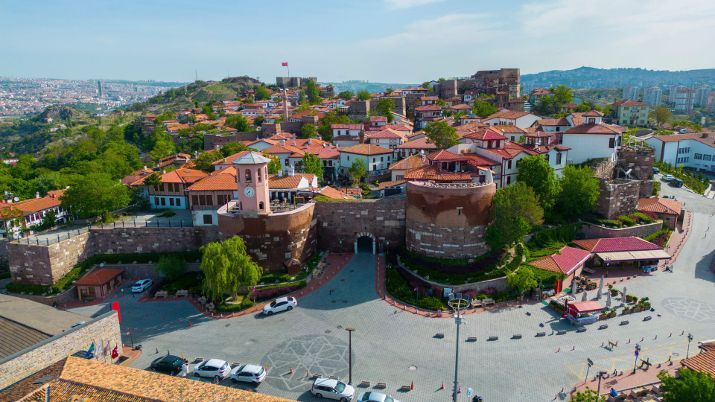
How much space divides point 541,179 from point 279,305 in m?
25.3

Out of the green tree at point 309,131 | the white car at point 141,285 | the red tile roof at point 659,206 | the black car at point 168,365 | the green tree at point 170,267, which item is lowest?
the white car at point 141,285

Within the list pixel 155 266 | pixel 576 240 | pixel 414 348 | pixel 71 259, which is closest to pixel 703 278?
pixel 576 240

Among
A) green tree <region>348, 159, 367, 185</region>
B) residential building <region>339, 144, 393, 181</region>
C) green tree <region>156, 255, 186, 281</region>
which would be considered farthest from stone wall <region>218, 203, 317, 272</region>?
residential building <region>339, 144, 393, 181</region>

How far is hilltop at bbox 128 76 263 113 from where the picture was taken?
160250 millimetres

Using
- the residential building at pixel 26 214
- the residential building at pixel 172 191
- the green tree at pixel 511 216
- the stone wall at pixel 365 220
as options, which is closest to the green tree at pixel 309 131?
the residential building at pixel 172 191

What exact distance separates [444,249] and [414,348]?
1170 cm

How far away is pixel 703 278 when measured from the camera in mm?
37688

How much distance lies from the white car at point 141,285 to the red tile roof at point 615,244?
3644 centimetres

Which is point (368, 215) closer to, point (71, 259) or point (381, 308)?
point (381, 308)

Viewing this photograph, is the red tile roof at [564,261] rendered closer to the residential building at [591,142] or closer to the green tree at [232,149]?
the residential building at [591,142]

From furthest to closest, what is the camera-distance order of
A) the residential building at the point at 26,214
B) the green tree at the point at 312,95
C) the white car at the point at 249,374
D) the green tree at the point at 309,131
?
the green tree at the point at 312,95 → the green tree at the point at 309,131 → the residential building at the point at 26,214 → the white car at the point at 249,374

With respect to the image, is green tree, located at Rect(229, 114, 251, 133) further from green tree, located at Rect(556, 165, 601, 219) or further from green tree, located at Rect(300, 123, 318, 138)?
green tree, located at Rect(556, 165, 601, 219)

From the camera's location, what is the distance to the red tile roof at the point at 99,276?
37978mm

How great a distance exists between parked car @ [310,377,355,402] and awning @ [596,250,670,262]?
2602 cm
